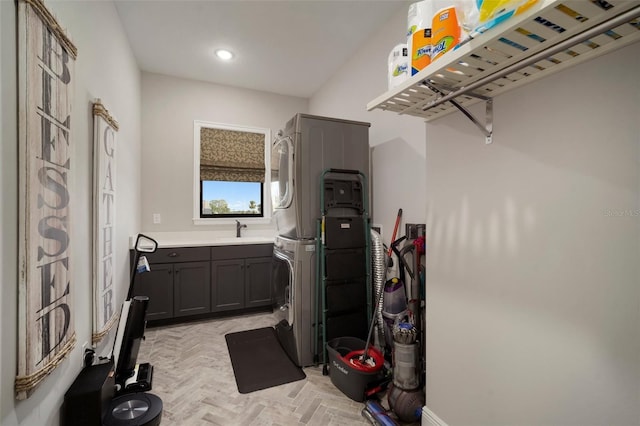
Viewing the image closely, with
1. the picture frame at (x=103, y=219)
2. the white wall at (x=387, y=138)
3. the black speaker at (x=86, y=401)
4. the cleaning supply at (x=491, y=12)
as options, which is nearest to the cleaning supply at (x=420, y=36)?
the cleaning supply at (x=491, y=12)

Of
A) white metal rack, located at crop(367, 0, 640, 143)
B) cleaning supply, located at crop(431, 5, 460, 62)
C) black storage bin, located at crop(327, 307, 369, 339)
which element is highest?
cleaning supply, located at crop(431, 5, 460, 62)

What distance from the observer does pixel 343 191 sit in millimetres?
2535

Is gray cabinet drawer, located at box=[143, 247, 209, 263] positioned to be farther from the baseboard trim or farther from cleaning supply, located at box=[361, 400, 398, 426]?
the baseboard trim

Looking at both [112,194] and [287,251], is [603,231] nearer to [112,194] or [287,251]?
[287,251]

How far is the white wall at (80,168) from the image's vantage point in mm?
954

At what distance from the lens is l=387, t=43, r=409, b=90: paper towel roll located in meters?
1.33

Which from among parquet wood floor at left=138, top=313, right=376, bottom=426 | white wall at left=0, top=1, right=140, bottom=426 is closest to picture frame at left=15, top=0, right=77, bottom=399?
white wall at left=0, top=1, right=140, bottom=426

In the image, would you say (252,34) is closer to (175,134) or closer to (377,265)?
(175,134)

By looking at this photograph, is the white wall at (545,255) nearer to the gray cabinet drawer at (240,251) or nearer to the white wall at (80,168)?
the white wall at (80,168)

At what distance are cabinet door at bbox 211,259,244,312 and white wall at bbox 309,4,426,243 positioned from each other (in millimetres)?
1814

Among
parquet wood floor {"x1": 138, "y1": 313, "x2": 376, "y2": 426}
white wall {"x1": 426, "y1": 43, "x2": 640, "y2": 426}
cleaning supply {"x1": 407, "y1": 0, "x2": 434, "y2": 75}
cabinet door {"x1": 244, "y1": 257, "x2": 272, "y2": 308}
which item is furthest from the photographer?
cabinet door {"x1": 244, "y1": 257, "x2": 272, "y2": 308}

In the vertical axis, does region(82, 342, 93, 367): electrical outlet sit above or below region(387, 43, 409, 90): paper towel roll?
below

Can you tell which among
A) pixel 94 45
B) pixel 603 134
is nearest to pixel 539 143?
pixel 603 134

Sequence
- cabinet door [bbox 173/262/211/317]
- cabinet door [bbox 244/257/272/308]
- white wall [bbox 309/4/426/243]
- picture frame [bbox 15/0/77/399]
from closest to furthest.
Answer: picture frame [bbox 15/0/77/399] → white wall [bbox 309/4/426/243] → cabinet door [bbox 173/262/211/317] → cabinet door [bbox 244/257/272/308]
